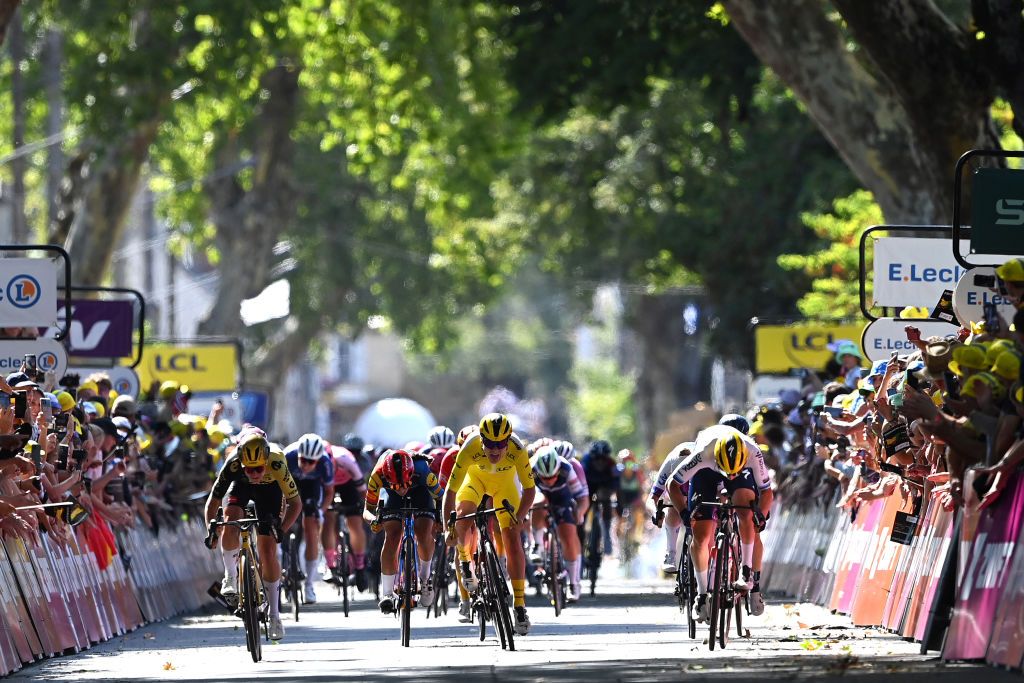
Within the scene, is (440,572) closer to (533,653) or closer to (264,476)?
(264,476)

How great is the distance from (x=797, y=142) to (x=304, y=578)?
923 inches

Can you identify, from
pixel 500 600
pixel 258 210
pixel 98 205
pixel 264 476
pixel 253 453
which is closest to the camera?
pixel 500 600

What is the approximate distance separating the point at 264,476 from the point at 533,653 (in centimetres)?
273

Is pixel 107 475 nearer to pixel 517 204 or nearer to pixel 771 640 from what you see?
pixel 771 640

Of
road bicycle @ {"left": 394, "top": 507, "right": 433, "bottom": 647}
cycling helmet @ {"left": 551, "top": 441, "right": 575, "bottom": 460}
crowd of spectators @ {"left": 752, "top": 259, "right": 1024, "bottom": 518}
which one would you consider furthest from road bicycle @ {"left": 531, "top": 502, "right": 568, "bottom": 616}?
road bicycle @ {"left": 394, "top": 507, "right": 433, "bottom": 647}

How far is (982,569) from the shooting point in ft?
44.0

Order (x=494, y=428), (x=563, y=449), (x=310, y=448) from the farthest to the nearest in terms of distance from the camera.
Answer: (x=563, y=449) < (x=310, y=448) < (x=494, y=428)

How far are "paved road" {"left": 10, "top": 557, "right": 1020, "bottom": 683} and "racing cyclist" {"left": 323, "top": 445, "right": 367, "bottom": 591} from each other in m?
1.65

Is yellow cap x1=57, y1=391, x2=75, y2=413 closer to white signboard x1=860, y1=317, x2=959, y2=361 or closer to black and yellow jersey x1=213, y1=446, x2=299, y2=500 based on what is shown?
black and yellow jersey x1=213, y1=446, x2=299, y2=500

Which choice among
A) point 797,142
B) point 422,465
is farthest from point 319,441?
point 797,142

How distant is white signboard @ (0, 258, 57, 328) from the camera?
2052 centimetres

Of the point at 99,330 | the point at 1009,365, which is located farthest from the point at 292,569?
the point at 1009,365

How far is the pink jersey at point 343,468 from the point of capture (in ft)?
79.6

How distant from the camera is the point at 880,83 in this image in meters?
24.6
